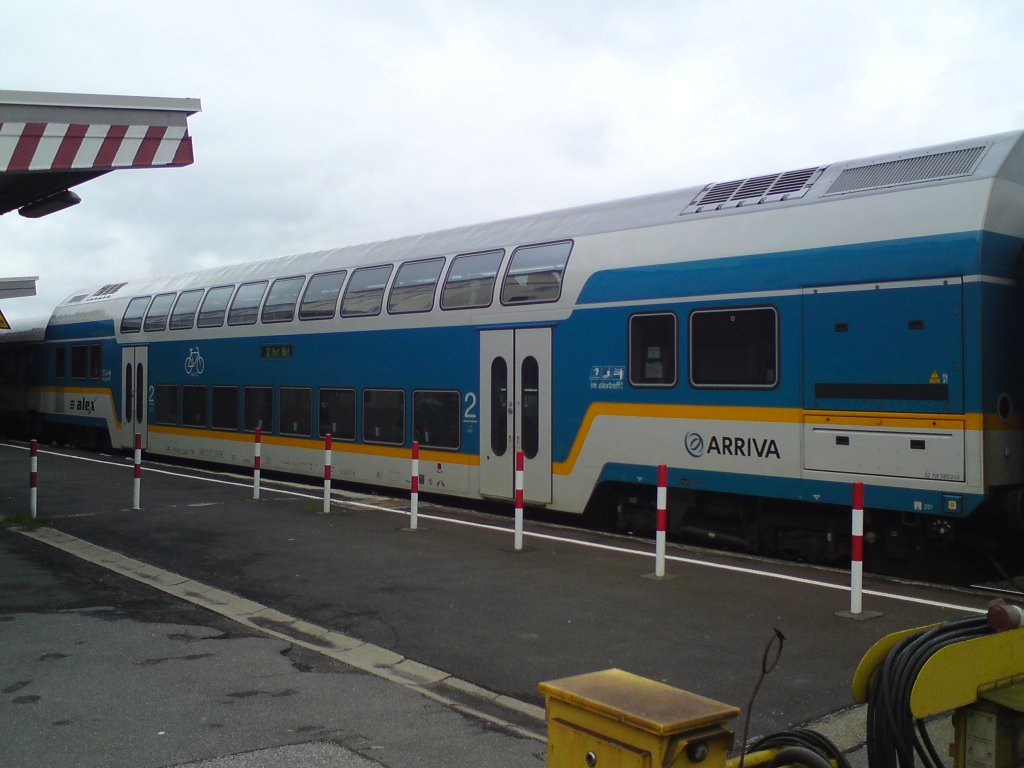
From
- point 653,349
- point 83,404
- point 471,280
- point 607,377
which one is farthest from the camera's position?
point 83,404

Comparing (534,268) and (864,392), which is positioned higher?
(534,268)

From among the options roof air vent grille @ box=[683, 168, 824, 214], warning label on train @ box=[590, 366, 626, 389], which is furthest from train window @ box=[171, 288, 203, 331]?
roof air vent grille @ box=[683, 168, 824, 214]

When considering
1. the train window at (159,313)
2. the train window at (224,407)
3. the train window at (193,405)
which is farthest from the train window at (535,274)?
the train window at (159,313)

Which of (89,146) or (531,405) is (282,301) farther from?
(89,146)

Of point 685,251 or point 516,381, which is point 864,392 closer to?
point 685,251

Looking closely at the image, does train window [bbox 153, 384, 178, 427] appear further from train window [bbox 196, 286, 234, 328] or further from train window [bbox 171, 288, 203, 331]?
train window [bbox 196, 286, 234, 328]

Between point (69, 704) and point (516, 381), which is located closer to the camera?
point (69, 704)

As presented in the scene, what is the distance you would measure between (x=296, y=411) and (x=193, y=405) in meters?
3.89

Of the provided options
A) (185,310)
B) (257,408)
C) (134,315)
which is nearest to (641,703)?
(257,408)

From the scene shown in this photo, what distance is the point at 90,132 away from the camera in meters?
7.46

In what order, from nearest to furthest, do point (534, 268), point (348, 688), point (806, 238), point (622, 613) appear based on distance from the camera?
point (348, 688), point (622, 613), point (806, 238), point (534, 268)

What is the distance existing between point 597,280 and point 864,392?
3.64 metres

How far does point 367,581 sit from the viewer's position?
909 centimetres

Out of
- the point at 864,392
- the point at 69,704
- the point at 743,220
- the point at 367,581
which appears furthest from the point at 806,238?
the point at 69,704
